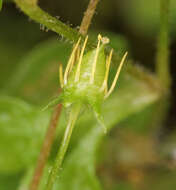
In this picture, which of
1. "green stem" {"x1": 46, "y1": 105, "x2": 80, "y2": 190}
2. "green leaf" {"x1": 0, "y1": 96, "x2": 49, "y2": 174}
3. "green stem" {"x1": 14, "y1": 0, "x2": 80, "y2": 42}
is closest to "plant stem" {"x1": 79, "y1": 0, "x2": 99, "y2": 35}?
"green stem" {"x1": 14, "y1": 0, "x2": 80, "y2": 42}

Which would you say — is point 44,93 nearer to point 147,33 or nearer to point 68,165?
point 68,165

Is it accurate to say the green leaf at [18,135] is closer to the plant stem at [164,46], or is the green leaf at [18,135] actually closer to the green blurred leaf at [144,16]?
the plant stem at [164,46]

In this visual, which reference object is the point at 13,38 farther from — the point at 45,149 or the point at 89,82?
the point at 89,82

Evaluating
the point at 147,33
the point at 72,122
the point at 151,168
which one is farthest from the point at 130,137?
the point at 72,122

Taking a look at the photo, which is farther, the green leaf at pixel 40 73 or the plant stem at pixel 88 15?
the green leaf at pixel 40 73

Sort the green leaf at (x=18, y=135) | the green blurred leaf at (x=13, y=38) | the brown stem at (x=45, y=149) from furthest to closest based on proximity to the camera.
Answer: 1. the green blurred leaf at (x=13, y=38)
2. the green leaf at (x=18, y=135)
3. the brown stem at (x=45, y=149)

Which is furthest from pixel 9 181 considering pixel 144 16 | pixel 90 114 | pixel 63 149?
pixel 144 16

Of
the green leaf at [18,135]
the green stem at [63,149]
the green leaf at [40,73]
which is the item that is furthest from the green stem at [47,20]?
the green leaf at [40,73]
